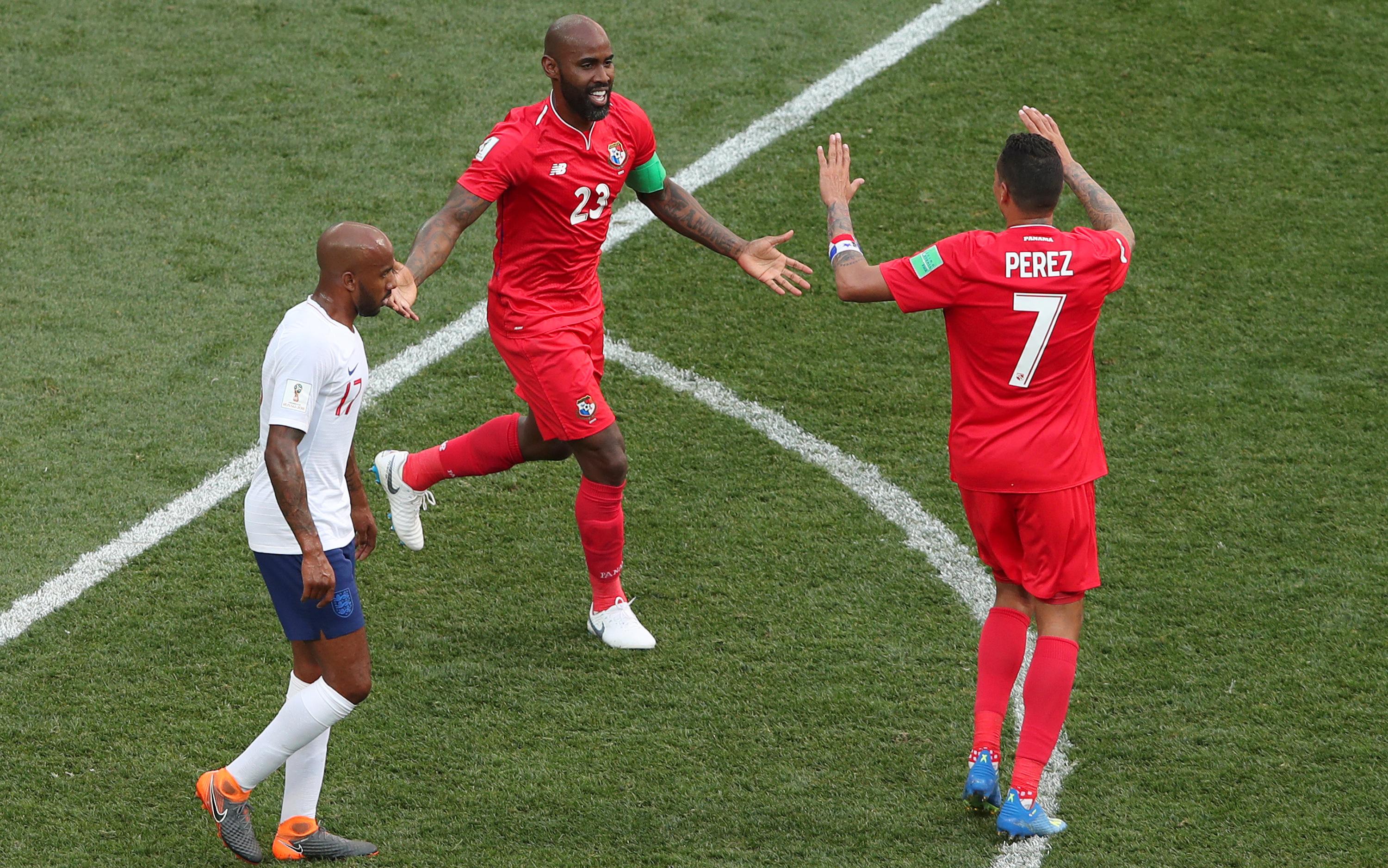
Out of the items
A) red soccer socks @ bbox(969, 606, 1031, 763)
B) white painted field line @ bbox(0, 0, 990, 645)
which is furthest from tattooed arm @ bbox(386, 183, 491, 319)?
red soccer socks @ bbox(969, 606, 1031, 763)

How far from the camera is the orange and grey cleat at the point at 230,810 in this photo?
173 inches

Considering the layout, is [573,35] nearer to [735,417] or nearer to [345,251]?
[345,251]

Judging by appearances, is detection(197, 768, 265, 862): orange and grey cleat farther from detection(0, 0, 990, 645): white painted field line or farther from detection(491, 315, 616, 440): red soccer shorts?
detection(491, 315, 616, 440): red soccer shorts

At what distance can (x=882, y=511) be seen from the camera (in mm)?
6387

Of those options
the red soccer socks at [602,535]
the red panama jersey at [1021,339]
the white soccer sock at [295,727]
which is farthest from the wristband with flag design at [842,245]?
the white soccer sock at [295,727]

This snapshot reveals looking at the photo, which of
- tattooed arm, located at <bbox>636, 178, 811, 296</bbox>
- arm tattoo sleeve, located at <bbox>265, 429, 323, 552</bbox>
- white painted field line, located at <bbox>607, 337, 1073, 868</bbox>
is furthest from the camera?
tattooed arm, located at <bbox>636, 178, 811, 296</bbox>

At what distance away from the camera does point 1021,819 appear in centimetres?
460

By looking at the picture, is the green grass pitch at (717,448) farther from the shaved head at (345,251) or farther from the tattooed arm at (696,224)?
the shaved head at (345,251)

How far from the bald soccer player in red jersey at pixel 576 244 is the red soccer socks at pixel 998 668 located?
4.46ft

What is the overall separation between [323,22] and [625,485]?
4.83 meters

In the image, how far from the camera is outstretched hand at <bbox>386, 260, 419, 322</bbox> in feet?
14.7

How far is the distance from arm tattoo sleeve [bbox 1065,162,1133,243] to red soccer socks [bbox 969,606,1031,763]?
49.3 inches

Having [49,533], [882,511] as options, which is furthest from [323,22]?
[882,511]

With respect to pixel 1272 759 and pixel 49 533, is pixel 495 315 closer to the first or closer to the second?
pixel 49 533
